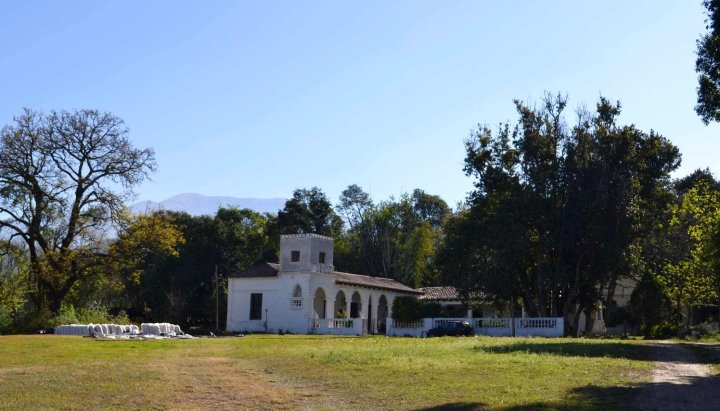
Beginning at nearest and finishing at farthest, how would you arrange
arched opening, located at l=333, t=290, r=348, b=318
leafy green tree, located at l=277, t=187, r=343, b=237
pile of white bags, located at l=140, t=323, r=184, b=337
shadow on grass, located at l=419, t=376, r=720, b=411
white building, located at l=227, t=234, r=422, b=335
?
shadow on grass, located at l=419, t=376, r=720, b=411, pile of white bags, located at l=140, t=323, r=184, b=337, white building, located at l=227, t=234, r=422, b=335, arched opening, located at l=333, t=290, r=348, b=318, leafy green tree, located at l=277, t=187, r=343, b=237

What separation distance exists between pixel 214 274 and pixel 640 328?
39.0m

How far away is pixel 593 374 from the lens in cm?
1823

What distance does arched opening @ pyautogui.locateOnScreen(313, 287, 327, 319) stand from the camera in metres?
62.2

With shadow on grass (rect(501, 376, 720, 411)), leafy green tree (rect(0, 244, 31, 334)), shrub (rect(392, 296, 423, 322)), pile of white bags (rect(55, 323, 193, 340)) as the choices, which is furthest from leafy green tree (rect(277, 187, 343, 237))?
shadow on grass (rect(501, 376, 720, 411))

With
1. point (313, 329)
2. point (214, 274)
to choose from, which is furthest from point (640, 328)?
point (214, 274)

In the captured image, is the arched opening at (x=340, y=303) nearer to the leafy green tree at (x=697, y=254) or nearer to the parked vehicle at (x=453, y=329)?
the parked vehicle at (x=453, y=329)

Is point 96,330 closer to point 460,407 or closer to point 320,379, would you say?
point 320,379

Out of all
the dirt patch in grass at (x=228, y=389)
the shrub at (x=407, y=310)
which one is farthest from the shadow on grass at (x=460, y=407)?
the shrub at (x=407, y=310)

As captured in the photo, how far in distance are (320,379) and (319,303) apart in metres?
46.1

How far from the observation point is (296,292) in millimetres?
59844

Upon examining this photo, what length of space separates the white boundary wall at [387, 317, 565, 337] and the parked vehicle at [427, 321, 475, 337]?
179 centimetres

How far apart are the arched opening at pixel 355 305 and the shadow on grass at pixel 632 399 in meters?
48.5

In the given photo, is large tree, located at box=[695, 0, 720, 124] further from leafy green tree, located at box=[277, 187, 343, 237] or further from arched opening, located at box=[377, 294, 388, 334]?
leafy green tree, located at box=[277, 187, 343, 237]

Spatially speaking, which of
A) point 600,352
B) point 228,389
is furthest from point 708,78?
point 228,389
